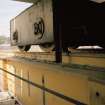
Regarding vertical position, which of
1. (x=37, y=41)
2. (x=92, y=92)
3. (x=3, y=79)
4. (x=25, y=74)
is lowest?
(x=3, y=79)

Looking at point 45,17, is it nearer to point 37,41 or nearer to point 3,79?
point 37,41

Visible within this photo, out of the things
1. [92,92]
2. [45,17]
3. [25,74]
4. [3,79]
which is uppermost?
[45,17]

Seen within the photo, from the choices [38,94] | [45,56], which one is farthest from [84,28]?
[38,94]

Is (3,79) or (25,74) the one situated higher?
(25,74)

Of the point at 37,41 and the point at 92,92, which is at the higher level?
the point at 37,41

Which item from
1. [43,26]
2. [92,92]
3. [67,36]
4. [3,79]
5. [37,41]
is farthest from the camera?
[3,79]

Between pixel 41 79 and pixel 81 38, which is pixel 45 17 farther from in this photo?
pixel 41 79

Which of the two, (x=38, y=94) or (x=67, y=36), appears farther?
(x=38, y=94)

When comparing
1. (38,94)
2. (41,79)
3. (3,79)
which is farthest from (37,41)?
(3,79)

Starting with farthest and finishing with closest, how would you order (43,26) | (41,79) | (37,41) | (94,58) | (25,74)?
(25,74)
(41,79)
(37,41)
(43,26)
(94,58)

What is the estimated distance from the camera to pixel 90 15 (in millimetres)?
2477

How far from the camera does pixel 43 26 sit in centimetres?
260

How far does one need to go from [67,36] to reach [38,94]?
2214 mm

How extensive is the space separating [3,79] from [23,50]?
4.70 meters
